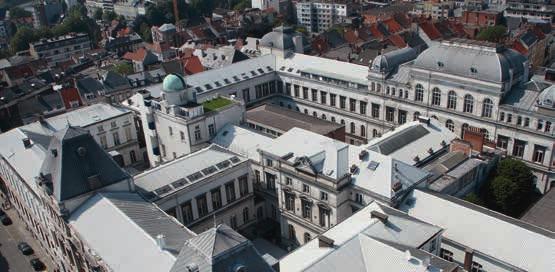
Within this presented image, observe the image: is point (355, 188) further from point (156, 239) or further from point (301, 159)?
point (156, 239)

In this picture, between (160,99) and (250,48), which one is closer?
(160,99)

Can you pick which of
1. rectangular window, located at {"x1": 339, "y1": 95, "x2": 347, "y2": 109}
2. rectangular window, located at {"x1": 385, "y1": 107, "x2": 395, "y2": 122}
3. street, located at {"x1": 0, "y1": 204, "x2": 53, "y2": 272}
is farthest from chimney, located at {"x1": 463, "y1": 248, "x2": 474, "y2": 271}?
street, located at {"x1": 0, "y1": 204, "x2": 53, "y2": 272}

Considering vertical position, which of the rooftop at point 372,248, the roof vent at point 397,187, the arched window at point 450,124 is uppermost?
the roof vent at point 397,187

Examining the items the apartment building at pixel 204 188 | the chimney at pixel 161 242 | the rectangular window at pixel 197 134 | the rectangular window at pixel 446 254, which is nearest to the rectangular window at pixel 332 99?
the rectangular window at pixel 197 134

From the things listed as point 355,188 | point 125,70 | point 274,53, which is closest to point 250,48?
point 274,53

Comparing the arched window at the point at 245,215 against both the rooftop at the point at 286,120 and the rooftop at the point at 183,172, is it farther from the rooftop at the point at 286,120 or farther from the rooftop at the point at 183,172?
the rooftop at the point at 286,120

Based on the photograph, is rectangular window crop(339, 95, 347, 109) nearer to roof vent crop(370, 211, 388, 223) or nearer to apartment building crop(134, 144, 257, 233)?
apartment building crop(134, 144, 257, 233)
